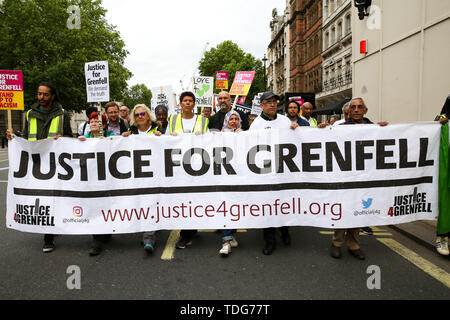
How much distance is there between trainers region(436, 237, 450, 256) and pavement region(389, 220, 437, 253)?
13 cm

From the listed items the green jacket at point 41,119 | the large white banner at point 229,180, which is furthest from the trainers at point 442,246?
the green jacket at point 41,119

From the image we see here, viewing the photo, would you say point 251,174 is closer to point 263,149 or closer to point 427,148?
point 263,149

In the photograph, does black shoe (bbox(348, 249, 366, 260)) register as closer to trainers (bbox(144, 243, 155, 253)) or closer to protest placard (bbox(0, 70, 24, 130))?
trainers (bbox(144, 243, 155, 253))

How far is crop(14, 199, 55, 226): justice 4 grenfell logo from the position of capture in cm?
413

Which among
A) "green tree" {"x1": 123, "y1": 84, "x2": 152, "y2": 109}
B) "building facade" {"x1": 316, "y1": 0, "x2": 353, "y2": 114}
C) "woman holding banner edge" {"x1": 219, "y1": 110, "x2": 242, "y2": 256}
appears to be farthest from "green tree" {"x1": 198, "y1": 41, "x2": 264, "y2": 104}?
"woman holding banner edge" {"x1": 219, "y1": 110, "x2": 242, "y2": 256}

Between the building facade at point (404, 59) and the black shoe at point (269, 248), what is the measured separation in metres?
5.74

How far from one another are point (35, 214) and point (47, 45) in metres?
25.1

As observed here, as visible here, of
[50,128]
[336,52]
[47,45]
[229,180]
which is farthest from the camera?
[336,52]

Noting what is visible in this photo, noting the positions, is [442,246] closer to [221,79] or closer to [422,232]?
[422,232]

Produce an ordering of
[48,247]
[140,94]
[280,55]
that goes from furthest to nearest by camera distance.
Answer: [140,94] < [280,55] < [48,247]

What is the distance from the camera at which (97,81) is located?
8.10m

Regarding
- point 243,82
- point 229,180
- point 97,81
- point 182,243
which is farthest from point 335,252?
point 243,82
